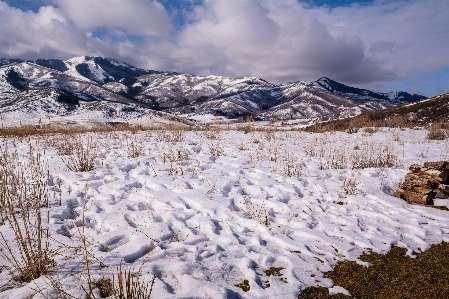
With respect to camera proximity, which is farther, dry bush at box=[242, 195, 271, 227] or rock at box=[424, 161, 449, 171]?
rock at box=[424, 161, 449, 171]

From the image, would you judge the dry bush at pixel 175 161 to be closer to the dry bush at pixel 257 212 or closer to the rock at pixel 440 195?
the dry bush at pixel 257 212

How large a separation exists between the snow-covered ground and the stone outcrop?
250mm

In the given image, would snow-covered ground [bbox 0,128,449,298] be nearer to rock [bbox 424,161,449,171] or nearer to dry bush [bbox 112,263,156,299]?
dry bush [bbox 112,263,156,299]

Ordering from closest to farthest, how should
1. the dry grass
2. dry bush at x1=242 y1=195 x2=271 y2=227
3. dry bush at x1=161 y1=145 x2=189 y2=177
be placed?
the dry grass → dry bush at x1=242 y1=195 x2=271 y2=227 → dry bush at x1=161 y1=145 x2=189 y2=177

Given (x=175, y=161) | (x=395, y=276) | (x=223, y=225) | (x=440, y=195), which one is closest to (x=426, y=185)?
(x=440, y=195)

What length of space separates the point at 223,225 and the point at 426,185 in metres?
3.65

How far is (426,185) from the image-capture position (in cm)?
452

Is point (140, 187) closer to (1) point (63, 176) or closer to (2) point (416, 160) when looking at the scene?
(1) point (63, 176)

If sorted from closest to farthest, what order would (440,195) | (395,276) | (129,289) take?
(129,289) < (395,276) < (440,195)

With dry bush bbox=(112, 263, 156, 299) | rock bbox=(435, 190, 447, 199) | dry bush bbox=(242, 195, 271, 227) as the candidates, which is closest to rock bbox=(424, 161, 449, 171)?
rock bbox=(435, 190, 447, 199)

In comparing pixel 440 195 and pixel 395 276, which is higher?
pixel 440 195

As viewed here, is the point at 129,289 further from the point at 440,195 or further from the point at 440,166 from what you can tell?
the point at 440,166

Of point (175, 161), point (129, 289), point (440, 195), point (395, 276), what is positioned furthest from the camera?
point (175, 161)

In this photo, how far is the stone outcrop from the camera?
14.5ft
